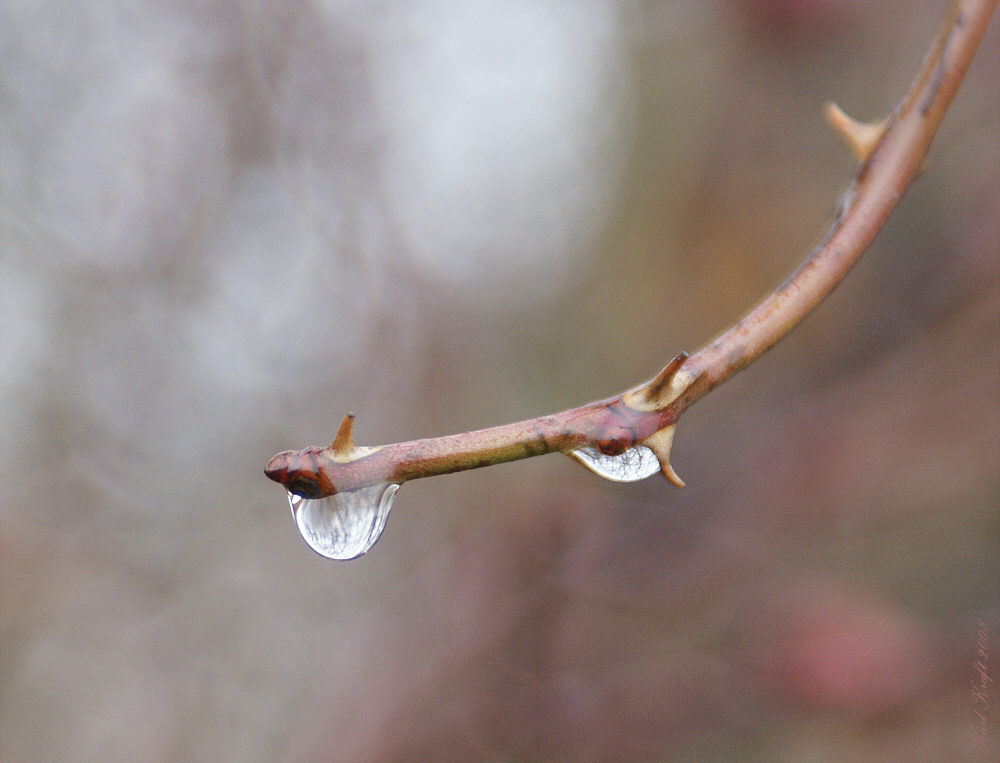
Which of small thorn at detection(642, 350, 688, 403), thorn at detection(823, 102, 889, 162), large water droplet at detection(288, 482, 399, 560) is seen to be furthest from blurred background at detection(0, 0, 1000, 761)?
small thorn at detection(642, 350, 688, 403)

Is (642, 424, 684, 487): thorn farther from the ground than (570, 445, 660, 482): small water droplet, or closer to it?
closer to it

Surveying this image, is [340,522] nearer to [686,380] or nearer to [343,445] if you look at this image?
[343,445]

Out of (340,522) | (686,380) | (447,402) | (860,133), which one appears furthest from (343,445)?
(447,402)

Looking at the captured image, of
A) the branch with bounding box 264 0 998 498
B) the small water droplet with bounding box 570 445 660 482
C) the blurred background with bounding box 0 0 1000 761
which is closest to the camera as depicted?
the branch with bounding box 264 0 998 498

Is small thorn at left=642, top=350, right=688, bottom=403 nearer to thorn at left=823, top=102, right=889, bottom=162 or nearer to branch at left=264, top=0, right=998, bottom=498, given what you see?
branch at left=264, top=0, right=998, bottom=498

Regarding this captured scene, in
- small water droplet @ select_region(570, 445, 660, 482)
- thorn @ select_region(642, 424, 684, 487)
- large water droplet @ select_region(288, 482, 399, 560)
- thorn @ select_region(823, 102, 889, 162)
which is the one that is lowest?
large water droplet @ select_region(288, 482, 399, 560)

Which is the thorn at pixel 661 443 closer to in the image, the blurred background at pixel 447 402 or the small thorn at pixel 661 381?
the small thorn at pixel 661 381

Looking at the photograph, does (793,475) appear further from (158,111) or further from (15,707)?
(15,707)

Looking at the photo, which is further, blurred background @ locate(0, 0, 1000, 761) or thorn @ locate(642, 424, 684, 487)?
blurred background @ locate(0, 0, 1000, 761)

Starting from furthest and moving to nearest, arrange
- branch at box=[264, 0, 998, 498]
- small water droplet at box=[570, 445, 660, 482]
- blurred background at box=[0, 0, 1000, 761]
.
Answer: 1. blurred background at box=[0, 0, 1000, 761]
2. small water droplet at box=[570, 445, 660, 482]
3. branch at box=[264, 0, 998, 498]
